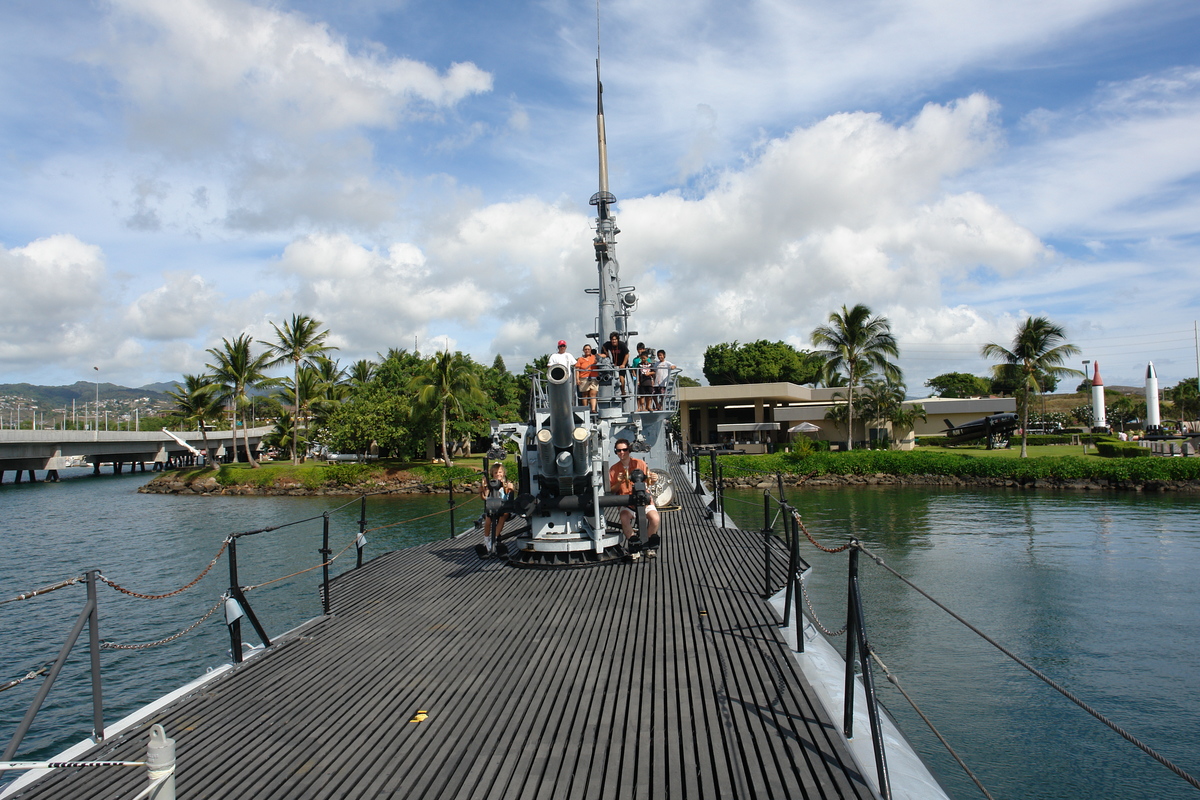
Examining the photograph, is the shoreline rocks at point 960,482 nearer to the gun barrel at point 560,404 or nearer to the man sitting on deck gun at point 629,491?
the man sitting on deck gun at point 629,491

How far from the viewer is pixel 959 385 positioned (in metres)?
78.1

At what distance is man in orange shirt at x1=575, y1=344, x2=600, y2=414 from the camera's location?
10.9 metres

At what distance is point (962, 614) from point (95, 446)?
205 feet

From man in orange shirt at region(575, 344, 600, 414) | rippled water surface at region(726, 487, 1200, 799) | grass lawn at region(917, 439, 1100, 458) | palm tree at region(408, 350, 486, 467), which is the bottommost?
rippled water surface at region(726, 487, 1200, 799)

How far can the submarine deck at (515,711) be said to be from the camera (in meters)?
3.60

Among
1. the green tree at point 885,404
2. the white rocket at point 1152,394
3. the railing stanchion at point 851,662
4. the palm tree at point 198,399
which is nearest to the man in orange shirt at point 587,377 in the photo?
the railing stanchion at point 851,662

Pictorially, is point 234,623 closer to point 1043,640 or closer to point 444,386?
point 1043,640

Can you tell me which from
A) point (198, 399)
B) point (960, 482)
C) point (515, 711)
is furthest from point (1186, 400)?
point (198, 399)

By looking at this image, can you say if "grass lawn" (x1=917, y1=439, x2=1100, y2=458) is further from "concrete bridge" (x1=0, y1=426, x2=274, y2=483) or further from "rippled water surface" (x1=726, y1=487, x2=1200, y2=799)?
"concrete bridge" (x1=0, y1=426, x2=274, y2=483)

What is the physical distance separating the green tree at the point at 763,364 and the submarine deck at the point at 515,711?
5577 centimetres

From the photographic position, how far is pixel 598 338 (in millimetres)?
15922

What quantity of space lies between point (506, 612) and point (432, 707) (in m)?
2.22

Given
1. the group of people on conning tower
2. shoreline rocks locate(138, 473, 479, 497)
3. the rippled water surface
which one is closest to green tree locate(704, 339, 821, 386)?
shoreline rocks locate(138, 473, 479, 497)

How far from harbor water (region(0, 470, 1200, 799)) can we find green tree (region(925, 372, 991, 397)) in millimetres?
55757
